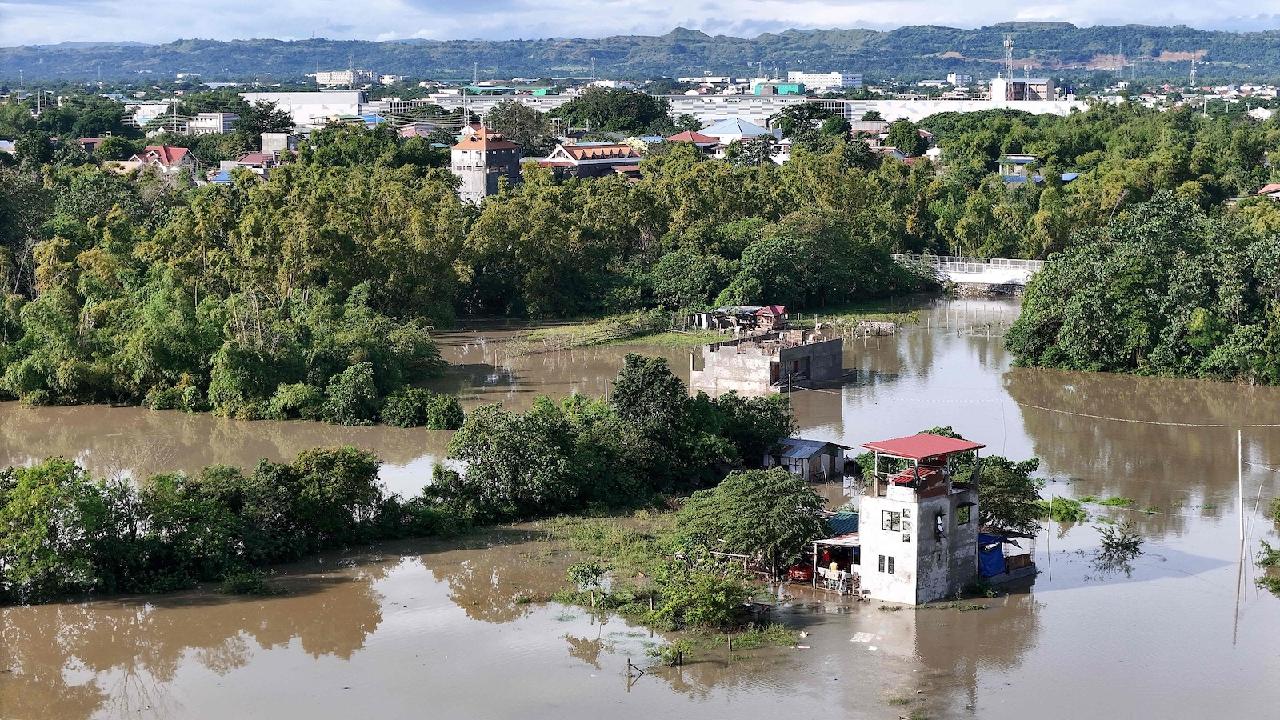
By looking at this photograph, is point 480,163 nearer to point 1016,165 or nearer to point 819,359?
point 1016,165

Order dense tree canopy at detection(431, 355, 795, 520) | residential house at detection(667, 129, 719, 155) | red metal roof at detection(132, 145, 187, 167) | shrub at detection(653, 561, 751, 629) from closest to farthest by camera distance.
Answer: shrub at detection(653, 561, 751, 629) < dense tree canopy at detection(431, 355, 795, 520) < red metal roof at detection(132, 145, 187, 167) < residential house at detection(667, 129, 719, 155)

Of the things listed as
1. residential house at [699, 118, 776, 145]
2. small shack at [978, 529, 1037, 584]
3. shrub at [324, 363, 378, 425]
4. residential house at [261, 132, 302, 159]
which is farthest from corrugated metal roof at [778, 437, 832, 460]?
residential house at [699, 118, 776, 145]

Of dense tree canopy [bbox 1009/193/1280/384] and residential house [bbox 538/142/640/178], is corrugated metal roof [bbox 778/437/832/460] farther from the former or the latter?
residential house [bbox 538/142/640/178]

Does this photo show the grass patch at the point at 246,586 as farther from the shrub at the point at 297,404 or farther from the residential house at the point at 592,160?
the residential house at the point at 592,160

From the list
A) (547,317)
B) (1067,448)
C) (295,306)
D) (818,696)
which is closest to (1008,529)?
(818,696)

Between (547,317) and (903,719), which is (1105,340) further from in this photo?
(903,719)

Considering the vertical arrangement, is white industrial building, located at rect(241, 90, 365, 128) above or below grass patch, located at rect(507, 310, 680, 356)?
above

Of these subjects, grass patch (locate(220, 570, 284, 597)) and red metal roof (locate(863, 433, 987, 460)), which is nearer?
red metal roof (locate(863, 433, 987, 460))
